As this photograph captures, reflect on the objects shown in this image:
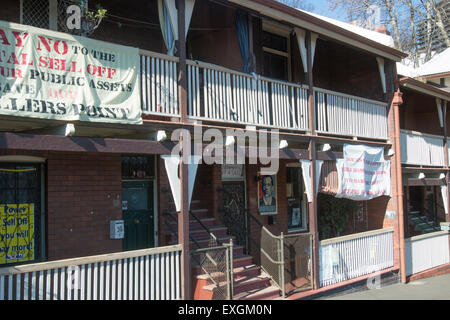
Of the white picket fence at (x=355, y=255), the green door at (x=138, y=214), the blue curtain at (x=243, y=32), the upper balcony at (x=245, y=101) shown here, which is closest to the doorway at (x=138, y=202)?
the green door at (x=138, y=214)

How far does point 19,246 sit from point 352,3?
26406 millimetres

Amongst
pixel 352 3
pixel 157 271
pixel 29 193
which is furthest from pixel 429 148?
pixel 352 3

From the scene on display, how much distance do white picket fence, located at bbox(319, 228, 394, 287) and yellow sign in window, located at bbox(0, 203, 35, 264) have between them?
6.04 meters

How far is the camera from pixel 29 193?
857 cm

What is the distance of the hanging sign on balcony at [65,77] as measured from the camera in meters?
6.25

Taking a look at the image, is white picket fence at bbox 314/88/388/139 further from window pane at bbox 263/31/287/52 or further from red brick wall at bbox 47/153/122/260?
red brick wall at bbox 47/153/122/260

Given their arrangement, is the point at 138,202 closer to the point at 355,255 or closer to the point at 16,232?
the point at 16,232

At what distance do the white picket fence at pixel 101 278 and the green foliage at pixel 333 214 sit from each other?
6793 millimetres

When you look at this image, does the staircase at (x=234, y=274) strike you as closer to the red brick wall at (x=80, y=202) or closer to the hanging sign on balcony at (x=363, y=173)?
the red brick wall at (x=80, y=202)

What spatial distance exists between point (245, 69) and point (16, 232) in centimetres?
535

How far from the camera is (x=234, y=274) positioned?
9648 mm

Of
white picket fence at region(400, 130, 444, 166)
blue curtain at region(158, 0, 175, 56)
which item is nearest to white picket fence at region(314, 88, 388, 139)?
white picket fence at region(400, 130, 444, 166)

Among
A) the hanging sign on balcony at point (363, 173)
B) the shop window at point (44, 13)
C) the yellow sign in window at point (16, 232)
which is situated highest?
the shop window at point (44, 13)

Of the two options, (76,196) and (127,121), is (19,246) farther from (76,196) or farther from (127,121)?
(127,121)
